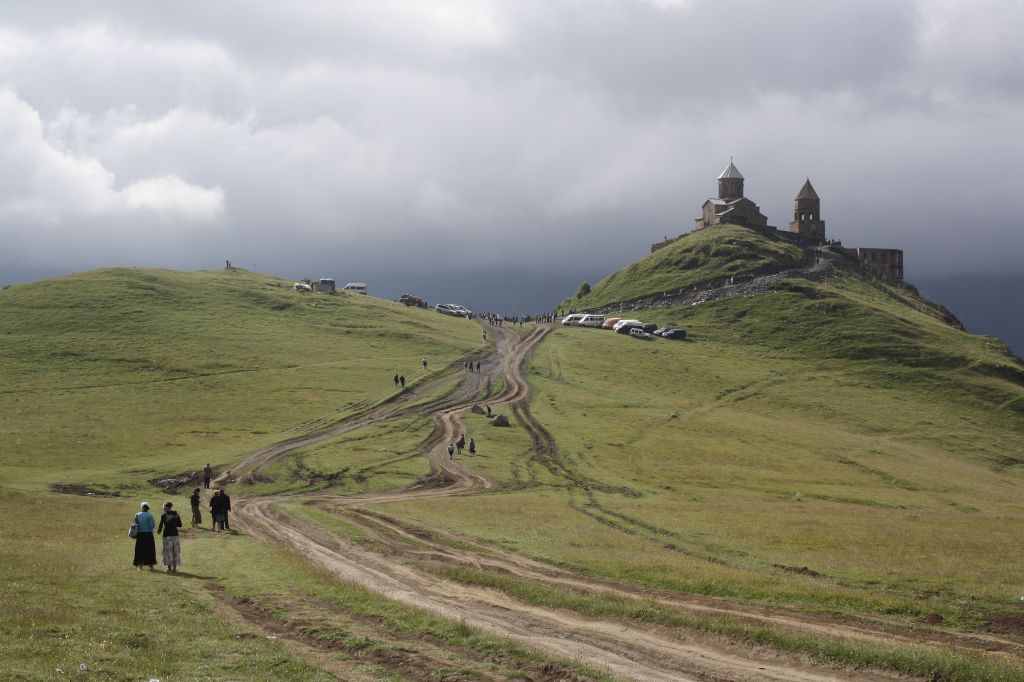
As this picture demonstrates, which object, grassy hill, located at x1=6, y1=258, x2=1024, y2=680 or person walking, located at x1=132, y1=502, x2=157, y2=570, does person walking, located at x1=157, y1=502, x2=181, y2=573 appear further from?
grassy hill, located at x1=6, y1=258, x2=1024, y2=680

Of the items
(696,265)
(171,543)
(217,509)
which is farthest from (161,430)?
(696,265)

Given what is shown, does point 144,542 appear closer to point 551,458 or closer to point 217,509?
point 217,509

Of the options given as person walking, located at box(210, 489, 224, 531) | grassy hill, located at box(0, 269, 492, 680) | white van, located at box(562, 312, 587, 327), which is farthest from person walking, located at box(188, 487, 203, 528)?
white van, located at box(562, 312, 587, 327)

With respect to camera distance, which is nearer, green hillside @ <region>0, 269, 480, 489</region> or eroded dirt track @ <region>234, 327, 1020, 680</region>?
eroded dirt track @ <region>234, 327, 1020, 680</region>

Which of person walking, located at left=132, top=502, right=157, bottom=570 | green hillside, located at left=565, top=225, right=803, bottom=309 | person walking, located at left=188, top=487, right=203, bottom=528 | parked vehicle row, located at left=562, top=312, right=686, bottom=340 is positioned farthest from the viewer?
green hillside, located at left=565, top=225, right=803, bottom=309

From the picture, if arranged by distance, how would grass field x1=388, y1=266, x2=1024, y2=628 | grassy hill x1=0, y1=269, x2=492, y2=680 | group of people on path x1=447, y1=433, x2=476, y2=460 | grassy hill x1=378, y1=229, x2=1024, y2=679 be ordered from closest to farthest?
1. grassy hill x1=0, y1=269, x2=492, y2=680
2. grassy hill x1=378, y1=229, x2=1024, y2=679
3. grass field x1=388, y1=266, x2=1024, y2=628
4. group of people on path x1=447, y1=433, x2=476, y2=460

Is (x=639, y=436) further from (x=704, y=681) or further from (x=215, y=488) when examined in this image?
(x=704, y=681)

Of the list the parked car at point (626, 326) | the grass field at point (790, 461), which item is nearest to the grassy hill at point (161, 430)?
the grass field at point (790, 461)

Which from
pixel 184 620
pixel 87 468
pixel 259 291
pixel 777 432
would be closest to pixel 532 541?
pixel 184 620

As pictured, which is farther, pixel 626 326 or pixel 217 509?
pixel 626 326

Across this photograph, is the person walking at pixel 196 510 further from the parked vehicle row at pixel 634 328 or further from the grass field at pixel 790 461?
the parked vehicle row at pixel 634 328

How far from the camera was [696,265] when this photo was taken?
611ft

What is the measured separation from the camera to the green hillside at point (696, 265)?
180 metres

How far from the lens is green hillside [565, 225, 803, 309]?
179875mm
